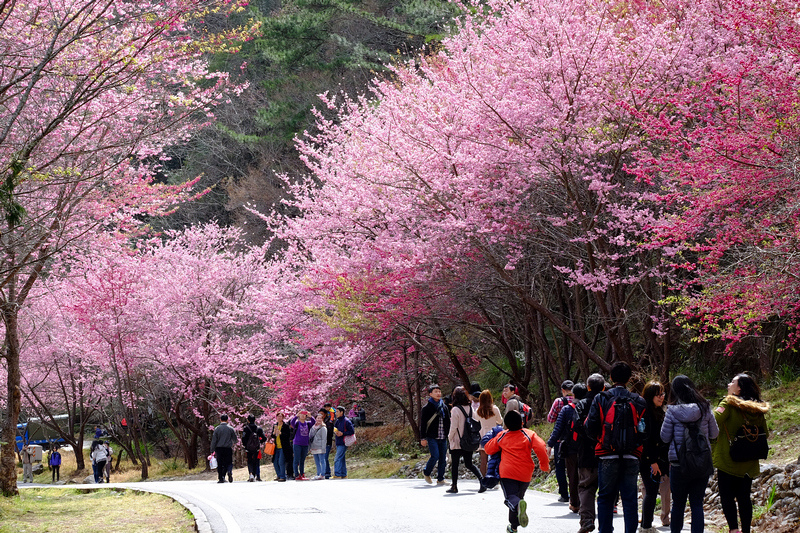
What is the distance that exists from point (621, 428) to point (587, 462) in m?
1.06

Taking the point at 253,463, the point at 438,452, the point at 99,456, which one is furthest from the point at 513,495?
the point at 99,456

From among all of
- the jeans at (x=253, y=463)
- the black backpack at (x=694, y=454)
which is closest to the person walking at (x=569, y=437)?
the black backpack at (x=694, y=454)

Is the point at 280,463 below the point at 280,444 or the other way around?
below

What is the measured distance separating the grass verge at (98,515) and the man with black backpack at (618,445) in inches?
202

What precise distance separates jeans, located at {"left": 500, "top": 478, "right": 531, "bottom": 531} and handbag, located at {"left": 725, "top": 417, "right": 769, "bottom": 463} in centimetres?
209

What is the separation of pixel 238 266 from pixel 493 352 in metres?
10.1

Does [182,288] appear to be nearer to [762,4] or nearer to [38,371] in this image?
[38,371]

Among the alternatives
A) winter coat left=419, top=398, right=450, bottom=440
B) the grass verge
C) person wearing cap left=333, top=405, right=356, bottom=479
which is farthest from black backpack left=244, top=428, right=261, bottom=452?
winter coat left=419, top=398, right=450, bottom=440

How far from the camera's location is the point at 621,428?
7531 mm

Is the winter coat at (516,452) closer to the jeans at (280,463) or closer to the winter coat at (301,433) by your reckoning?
the winter coat at (301,433)

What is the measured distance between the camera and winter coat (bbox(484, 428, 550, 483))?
8.61 metres

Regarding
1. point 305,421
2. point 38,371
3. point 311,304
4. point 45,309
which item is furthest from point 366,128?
point 38,371

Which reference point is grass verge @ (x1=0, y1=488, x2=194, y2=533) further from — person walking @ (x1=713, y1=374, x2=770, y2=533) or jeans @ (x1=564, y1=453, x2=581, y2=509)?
person walking @ (x1=713, y1=374, x2=770, y2=533)

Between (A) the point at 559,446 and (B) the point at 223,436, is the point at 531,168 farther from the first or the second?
(B) the point at 223,436
